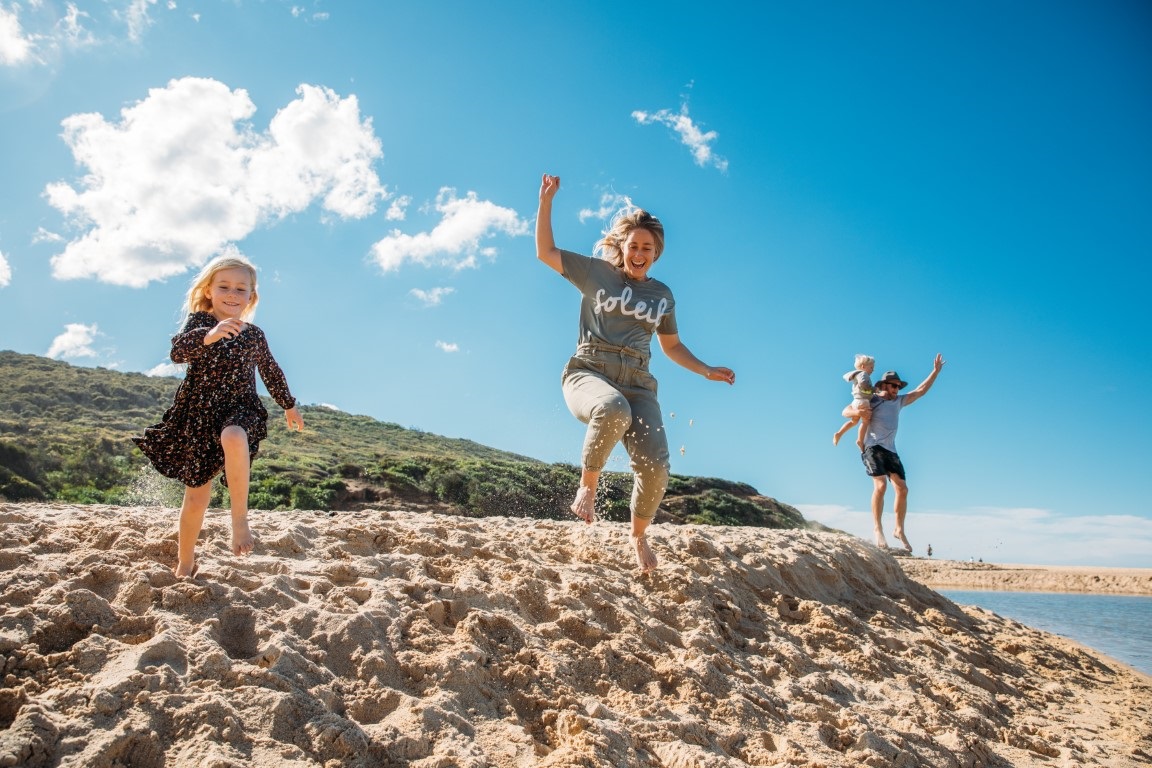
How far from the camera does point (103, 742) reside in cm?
232

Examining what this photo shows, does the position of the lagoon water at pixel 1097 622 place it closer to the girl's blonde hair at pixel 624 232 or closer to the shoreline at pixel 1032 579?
the shoreline at pixel 1032 579

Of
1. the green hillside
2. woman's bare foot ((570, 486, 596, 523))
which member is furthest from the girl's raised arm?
the green hillside

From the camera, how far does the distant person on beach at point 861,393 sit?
27.1ft

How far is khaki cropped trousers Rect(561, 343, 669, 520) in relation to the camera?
4.17 meters

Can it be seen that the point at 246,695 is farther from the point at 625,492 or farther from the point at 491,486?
the point at 625,492

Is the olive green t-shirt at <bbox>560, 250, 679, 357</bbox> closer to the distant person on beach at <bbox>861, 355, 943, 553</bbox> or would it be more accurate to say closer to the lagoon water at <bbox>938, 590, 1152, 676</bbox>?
the distant person on beach at <bbox>861, 355, 943, 553</bbox>

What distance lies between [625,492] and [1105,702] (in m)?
20.2

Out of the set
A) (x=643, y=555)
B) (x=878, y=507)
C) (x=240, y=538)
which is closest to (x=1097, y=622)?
(x=878, y=507)

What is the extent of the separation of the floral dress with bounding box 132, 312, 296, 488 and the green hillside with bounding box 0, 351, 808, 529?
1564cm

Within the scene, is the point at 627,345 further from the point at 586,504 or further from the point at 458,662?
the point at 458,662

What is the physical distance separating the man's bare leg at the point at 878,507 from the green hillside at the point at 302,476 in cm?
1152

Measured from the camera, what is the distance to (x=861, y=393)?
8266 mm

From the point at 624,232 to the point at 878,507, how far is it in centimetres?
527

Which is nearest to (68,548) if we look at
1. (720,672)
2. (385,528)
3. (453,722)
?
(385,528)
